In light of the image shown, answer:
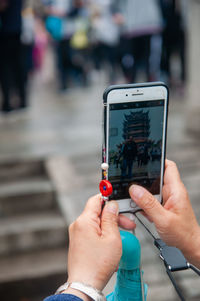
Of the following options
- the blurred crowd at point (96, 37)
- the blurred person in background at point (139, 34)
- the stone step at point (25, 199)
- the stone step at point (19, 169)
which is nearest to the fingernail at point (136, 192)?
the stone step at point (25, 199)

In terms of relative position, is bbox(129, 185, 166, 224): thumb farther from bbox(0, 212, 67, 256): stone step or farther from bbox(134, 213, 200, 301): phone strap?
bbox(0, 212, 67, 256): stone step

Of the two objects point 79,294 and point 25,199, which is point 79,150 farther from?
point 79,294

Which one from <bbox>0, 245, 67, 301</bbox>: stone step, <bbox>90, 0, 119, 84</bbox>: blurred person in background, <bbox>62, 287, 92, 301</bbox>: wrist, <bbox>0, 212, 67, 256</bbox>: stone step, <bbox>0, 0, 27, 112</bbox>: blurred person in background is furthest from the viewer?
<bbox>90, 0, 119, 84</bbox>: blurred person in background

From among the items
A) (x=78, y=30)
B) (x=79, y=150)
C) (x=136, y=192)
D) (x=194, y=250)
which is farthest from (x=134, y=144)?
(x=78, y=30)

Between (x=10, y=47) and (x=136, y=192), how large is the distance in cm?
557

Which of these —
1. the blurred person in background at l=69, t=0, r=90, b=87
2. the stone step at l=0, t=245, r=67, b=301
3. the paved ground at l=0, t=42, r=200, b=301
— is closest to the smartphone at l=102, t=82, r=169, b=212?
the paved ground at l=0, t=42, r=200, b=301

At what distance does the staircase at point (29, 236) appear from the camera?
3.49m

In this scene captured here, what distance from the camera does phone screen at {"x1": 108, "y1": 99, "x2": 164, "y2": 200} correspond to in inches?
50.3

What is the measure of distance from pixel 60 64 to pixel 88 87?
1208 millimetres

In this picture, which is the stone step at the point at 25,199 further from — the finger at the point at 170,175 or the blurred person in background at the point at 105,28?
the blurred person in background at the point at 105,28

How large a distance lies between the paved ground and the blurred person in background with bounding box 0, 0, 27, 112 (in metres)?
0.43

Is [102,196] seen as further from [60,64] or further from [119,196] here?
[60,64]

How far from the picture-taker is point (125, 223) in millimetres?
1324

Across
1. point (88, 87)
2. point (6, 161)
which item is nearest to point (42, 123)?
point (6, 161)
